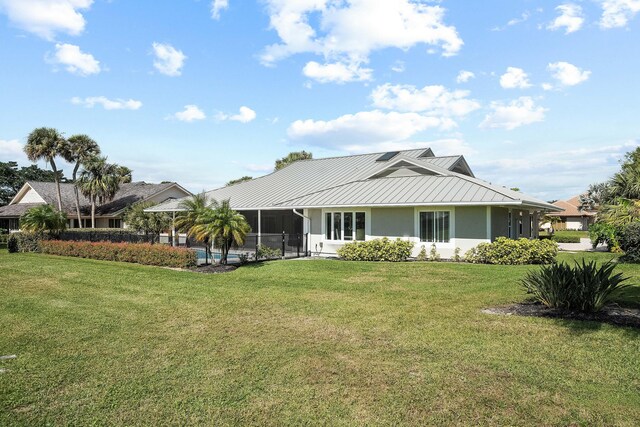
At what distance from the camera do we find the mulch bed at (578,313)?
7.79m

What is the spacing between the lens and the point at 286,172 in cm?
3159

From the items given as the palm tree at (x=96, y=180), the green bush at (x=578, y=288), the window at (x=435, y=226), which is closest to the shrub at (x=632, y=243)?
the window at (x=435, y=226)

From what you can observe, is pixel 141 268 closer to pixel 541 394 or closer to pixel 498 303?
pixel 498 303

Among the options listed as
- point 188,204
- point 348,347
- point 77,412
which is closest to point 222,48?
point 188,204

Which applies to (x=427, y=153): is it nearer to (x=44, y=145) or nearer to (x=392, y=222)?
(x=392, y=222)

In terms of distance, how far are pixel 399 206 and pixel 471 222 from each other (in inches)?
123

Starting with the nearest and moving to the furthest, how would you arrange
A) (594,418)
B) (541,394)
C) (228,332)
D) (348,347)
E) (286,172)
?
(594,418) < (541,394) < (348,347) < (228,332) < (286,172)

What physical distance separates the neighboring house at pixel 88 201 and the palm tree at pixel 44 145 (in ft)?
19.3

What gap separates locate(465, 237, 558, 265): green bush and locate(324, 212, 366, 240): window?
222 inches

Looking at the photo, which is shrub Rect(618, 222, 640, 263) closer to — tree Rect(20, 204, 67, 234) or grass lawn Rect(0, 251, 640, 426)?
grass lawn Rect(0, 251, 640, 426)

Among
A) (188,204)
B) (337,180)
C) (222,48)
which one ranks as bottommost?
(188,204)

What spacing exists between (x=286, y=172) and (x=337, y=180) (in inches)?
254

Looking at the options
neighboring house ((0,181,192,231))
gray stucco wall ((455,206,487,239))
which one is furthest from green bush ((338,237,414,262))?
neighboring house ((0,181,192,231))

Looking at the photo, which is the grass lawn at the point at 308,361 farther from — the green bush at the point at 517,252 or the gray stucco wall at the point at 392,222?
the gray stucco wall at the point at 392,222
